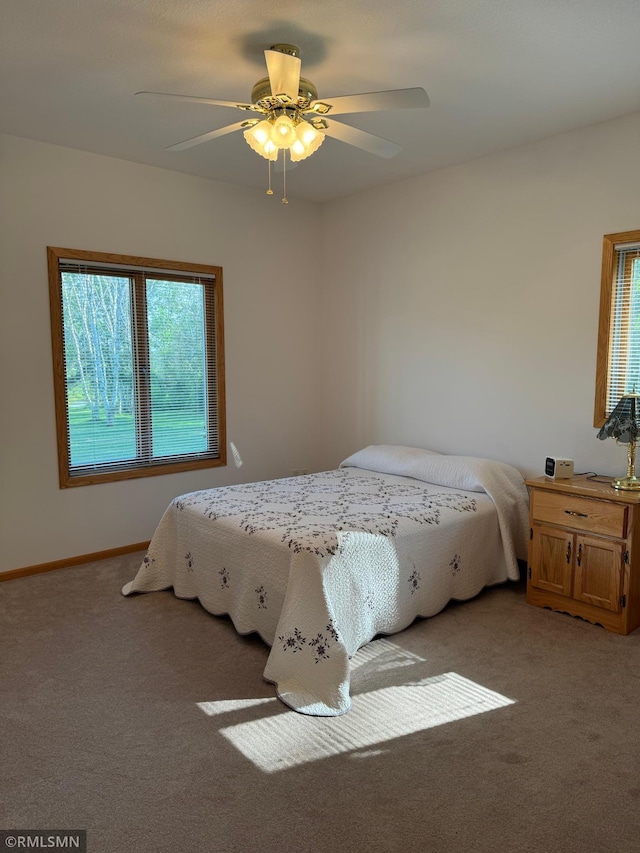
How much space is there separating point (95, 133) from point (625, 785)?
391 cm

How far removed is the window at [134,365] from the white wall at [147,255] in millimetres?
82

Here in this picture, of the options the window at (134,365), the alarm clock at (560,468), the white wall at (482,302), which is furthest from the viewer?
the window at (134,365)

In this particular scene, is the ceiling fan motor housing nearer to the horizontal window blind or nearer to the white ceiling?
the white ceiling

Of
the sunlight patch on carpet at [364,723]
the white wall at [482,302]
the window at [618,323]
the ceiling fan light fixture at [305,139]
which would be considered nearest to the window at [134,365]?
the white wall at [482,302]

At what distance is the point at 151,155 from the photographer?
150 inches

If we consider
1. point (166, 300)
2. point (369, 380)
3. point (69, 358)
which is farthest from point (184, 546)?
point (369, 380)

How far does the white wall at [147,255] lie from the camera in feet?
11.8

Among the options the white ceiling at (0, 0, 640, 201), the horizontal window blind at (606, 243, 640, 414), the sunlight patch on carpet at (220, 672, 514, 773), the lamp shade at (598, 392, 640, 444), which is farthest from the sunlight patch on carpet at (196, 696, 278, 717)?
the white ceiling at (0, 0, 640, 201)

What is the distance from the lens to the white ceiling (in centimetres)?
222

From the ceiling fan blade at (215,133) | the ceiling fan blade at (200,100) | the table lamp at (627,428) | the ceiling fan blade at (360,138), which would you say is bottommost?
the table lamp at (627,428)

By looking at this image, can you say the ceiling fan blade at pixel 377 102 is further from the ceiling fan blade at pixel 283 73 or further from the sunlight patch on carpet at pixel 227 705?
the sunlight patch on carpet at pixel 227 705

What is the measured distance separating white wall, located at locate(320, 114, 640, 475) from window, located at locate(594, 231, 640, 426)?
62 millimetres

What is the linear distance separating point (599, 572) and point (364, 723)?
1.47 meters

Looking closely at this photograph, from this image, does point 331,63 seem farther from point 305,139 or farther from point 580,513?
point 580,513
